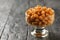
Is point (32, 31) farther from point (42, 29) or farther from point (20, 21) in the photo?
point (20, 21)

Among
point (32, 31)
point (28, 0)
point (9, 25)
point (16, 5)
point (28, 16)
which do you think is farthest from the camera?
point (28, 0)

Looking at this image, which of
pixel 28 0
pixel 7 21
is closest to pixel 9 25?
pixel 7 21

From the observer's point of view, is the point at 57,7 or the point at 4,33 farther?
the point at 57,7

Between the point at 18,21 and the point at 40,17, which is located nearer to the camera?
the point at 40,17

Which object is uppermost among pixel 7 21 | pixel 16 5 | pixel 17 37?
pixel 16 5

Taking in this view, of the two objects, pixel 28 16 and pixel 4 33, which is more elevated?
pixel 28 16

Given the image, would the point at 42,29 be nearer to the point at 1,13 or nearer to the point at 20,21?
the point at 20,21

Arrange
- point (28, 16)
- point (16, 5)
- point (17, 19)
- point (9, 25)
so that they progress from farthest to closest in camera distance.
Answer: point (16, 5)
point (17, 19)
point (9, 25)
point (28, 16)
